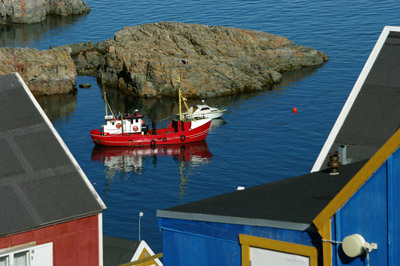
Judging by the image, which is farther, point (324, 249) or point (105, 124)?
point (105, 124)

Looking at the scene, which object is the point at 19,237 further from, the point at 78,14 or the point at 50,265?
the point at 78,14

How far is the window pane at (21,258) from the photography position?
76.2ft

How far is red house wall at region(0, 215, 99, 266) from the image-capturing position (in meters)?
23.3

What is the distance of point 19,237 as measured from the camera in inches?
899

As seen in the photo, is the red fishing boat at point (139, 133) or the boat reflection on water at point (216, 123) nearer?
the red fishing boat at point (139, 133)

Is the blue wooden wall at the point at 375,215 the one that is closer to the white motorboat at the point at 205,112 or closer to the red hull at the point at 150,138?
the red hull at the point at 150,138

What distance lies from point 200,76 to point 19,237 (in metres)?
98.6

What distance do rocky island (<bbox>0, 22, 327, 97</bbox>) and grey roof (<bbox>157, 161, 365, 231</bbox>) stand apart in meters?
99.2

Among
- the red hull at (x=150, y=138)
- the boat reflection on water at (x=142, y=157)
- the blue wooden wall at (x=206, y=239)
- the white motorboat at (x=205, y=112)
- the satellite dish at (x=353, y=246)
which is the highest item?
the satellite dish at (x=353, y=246)

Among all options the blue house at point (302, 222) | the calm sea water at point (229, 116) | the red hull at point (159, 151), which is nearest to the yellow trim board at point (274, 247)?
the blue house at point (302, 222)

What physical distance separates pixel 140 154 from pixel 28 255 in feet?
245

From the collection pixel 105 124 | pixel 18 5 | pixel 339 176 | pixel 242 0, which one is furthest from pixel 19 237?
pixel 242 0

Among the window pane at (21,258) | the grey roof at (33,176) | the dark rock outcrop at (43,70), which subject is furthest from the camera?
the dark rock outcrop at (43,70)

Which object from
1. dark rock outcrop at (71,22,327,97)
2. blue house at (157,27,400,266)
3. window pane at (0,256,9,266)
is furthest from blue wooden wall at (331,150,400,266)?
dark rock outcrop at (71,22,327,97)
